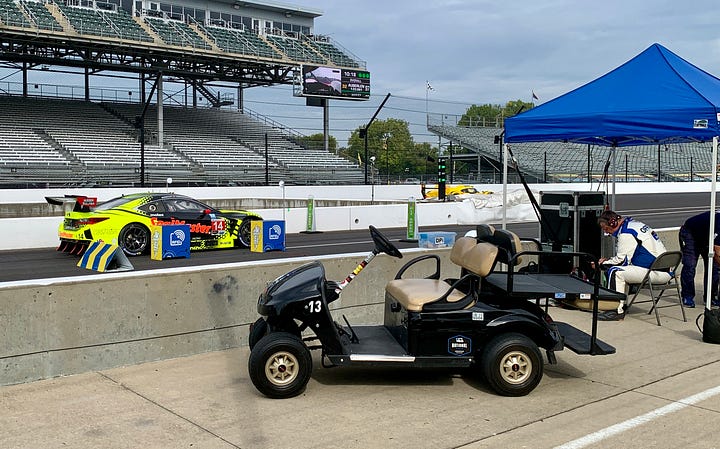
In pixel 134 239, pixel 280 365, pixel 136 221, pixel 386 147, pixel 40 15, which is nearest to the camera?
pixel 280 365

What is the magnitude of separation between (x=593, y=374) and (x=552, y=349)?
0.83m

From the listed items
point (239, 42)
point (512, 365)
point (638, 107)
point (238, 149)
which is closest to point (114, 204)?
point (638, 107)

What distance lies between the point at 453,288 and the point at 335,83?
4979 centimetres

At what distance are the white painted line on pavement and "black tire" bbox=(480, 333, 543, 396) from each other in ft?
2.80

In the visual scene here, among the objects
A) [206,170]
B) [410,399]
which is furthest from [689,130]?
[206,170]

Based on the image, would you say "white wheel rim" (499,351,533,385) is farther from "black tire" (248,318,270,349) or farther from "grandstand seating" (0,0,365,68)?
"grandstand seating" (0,0,365,68)

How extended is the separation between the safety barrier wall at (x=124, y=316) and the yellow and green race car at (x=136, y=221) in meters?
8.82

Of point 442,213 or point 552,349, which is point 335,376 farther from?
point 442,213

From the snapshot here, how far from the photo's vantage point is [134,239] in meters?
16.2

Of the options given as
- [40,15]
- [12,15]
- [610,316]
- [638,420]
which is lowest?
[638,420]

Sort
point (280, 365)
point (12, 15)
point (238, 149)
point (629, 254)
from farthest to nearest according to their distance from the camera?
point (238, 149), point (12, 15), point (629, 254), point (280, 365)

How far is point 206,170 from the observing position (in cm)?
4350

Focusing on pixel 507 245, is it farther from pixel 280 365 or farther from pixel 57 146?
pixel 57 146

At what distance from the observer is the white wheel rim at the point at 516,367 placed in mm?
6145
